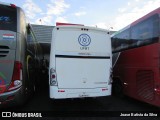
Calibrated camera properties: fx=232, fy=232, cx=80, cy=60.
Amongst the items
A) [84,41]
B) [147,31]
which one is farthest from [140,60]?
[84,41]

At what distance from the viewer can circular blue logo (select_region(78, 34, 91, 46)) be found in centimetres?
771

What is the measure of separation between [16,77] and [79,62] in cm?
207

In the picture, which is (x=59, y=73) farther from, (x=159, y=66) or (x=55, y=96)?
(x=159, y=66)

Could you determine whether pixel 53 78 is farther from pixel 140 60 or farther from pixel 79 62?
pixel 140 60

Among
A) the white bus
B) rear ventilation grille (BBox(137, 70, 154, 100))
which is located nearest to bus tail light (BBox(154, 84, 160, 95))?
rear ventilation grille (BBox(137, 70, 154, 100))

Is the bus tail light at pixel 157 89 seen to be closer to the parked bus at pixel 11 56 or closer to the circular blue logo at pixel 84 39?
the circular blue logo at pixel 84 39

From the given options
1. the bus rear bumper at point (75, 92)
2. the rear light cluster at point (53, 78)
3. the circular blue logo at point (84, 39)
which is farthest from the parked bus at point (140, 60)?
the rear light cluster at point (53, 78)

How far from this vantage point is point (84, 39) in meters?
7.77

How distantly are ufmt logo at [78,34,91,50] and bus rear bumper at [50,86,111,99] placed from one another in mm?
1399

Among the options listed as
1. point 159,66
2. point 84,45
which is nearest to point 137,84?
point 159,66

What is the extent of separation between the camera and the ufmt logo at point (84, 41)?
7715 mm

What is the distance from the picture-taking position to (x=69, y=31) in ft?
25.0

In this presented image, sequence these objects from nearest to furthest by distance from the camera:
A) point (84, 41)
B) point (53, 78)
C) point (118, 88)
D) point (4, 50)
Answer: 1. point (4, 50)
2. point (53, 78)
3. point (84, 41)
4. point (118, 88)

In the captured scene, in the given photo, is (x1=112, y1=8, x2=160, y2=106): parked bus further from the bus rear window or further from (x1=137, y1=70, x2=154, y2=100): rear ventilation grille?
the bus rear window
